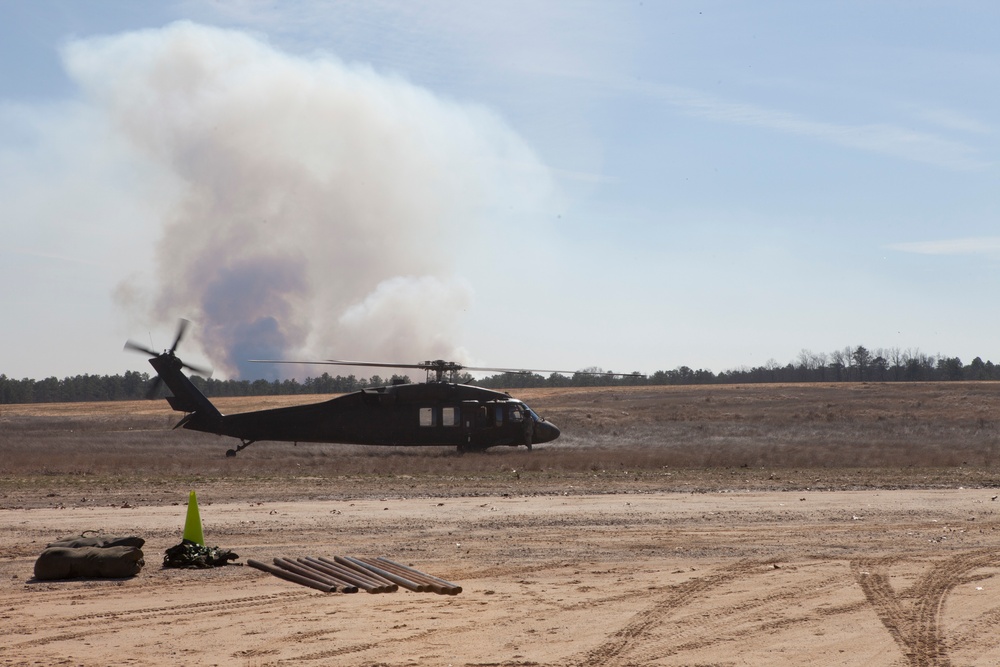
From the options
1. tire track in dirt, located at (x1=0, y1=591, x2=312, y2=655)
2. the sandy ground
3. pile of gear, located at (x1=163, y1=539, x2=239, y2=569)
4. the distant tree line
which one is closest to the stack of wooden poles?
the sandy ground

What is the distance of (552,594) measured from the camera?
1038 cm

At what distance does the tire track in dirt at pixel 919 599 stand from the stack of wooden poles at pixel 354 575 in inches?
187

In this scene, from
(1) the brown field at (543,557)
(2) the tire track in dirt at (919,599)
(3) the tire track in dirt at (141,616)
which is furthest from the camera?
(3) the tire track in dirt at (141,616)

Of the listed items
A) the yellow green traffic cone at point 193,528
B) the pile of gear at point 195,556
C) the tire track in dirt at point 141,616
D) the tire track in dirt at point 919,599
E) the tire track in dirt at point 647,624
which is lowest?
the tire track in dirt at point 919,599

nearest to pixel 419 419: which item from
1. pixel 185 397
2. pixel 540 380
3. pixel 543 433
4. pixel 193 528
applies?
pixel 543 433

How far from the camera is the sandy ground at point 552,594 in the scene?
817 centimetres

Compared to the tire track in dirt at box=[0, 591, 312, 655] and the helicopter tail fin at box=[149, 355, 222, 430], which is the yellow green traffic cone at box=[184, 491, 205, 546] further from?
the helicopter tail fin at box=[149, 355, 222, 430]

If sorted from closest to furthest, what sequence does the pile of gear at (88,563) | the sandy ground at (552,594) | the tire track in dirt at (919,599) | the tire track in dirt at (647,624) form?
the tire track in dirt at (647,624) → the tire track in dirt at (919,599) → the sandy ground at (552,594) → the pile of gear at (88,563)

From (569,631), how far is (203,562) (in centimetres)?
574

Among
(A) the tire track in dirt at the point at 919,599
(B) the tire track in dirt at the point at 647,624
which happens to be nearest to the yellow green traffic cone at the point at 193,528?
(B) the tire track in dirt at the point at 647,624

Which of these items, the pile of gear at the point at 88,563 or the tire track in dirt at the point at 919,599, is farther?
the pile of gear at the point at 88,563

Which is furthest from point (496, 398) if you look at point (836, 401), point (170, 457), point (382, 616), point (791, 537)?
point (836, 401)

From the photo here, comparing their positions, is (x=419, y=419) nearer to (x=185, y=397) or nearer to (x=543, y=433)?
(x=543, y=433)

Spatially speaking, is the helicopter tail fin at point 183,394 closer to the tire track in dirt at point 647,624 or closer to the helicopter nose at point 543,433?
the helicopter nose at point 543,433
